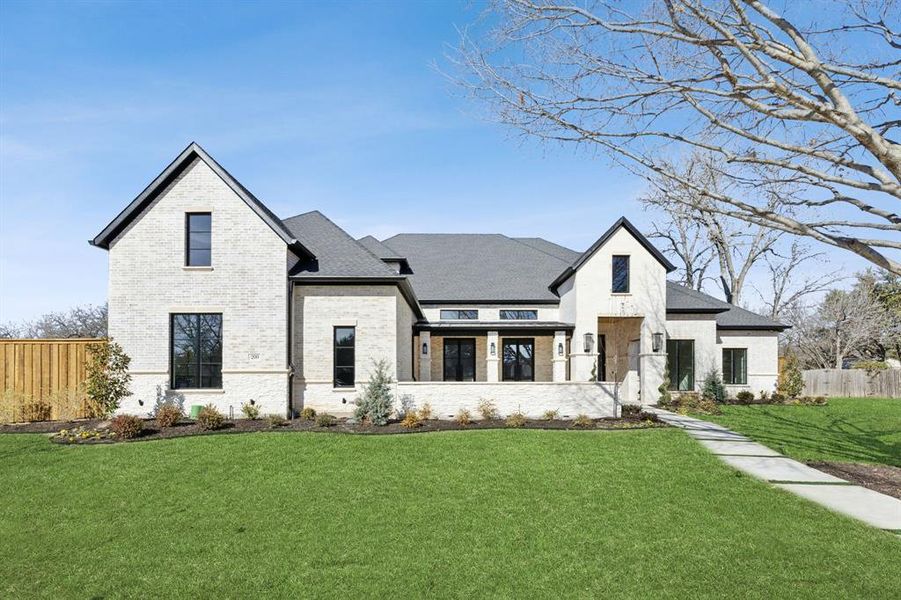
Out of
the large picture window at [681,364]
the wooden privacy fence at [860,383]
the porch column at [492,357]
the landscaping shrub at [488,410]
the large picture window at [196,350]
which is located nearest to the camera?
the landscaping shrub at [488,410]

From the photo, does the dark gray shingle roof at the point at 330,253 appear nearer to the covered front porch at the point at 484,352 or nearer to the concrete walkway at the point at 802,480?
the covered front porch at the point at 484,352

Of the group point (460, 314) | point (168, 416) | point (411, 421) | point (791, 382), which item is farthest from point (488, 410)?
point (791, 382)

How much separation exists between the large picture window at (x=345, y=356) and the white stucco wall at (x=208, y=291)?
64.8 inches

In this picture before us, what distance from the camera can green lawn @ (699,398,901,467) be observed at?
41.1 ft

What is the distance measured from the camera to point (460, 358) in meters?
25.6

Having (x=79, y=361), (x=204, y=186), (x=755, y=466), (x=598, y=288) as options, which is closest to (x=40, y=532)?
(x=79, y=361)

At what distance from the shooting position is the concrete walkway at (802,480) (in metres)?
7.97

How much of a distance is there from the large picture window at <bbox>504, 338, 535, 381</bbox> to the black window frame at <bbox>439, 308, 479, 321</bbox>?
187 centimetres

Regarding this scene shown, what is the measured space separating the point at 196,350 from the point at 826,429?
18.5 metres

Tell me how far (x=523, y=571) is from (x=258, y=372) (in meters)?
11.4

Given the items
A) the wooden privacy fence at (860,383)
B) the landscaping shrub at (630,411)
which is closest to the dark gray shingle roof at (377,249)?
the landscaping shrub at (630,411)

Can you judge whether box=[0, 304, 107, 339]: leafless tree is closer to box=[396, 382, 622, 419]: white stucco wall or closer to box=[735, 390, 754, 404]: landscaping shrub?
box=[396, 382, 622, 419]: white stucco wall

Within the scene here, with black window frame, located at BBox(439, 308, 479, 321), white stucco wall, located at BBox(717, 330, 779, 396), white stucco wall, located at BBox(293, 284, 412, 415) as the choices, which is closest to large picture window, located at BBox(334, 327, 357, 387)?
white stucco wall, located at BBox(293, 284, 412, 415)

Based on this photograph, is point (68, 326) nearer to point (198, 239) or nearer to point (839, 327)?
point (198, 239)
